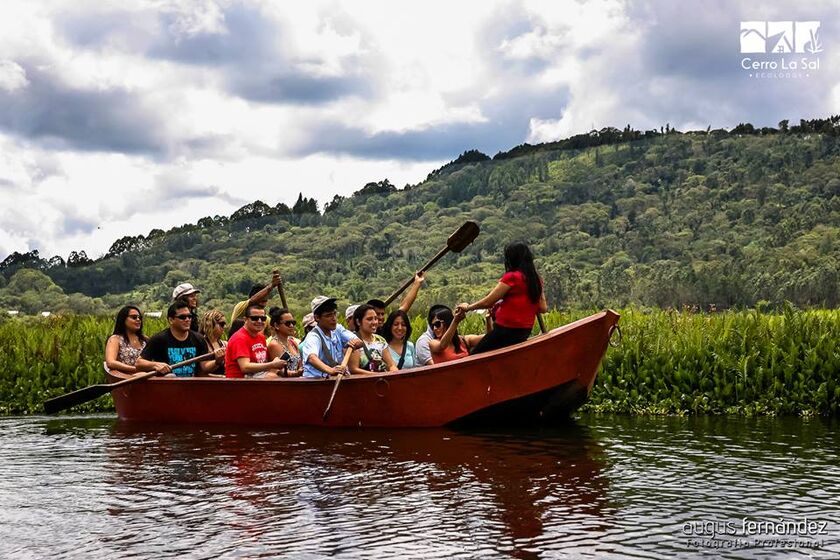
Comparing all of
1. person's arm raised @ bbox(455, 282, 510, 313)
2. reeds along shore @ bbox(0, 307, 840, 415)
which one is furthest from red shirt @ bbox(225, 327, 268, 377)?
reeds along shore @ bbox(0, 307, 840, 415)

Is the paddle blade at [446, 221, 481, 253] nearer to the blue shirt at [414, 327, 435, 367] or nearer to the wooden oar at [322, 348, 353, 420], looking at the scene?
the blue shirt at [414, 327, 435, 367]

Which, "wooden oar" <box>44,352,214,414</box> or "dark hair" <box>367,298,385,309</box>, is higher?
"dark hair" <box>367,298,385,309</box>

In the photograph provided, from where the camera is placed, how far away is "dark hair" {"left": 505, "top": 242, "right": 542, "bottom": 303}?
10445 mm

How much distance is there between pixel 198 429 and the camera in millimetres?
11562

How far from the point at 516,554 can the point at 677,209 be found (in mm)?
108457

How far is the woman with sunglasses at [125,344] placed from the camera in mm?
11945

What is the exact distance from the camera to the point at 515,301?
1058cm

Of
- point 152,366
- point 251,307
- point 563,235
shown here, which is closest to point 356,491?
point 251,307

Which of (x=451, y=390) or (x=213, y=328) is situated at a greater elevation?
(x=213, y=328)

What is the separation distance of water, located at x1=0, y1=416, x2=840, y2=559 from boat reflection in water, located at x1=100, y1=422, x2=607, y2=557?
2cm

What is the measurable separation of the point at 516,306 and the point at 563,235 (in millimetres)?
98688

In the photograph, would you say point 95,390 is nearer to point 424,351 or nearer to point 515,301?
point 424,351

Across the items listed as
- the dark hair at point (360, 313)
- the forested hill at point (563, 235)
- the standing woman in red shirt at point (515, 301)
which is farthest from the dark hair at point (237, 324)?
the forested hill at point (563, 235)

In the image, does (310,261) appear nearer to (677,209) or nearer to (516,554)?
(677,209)
